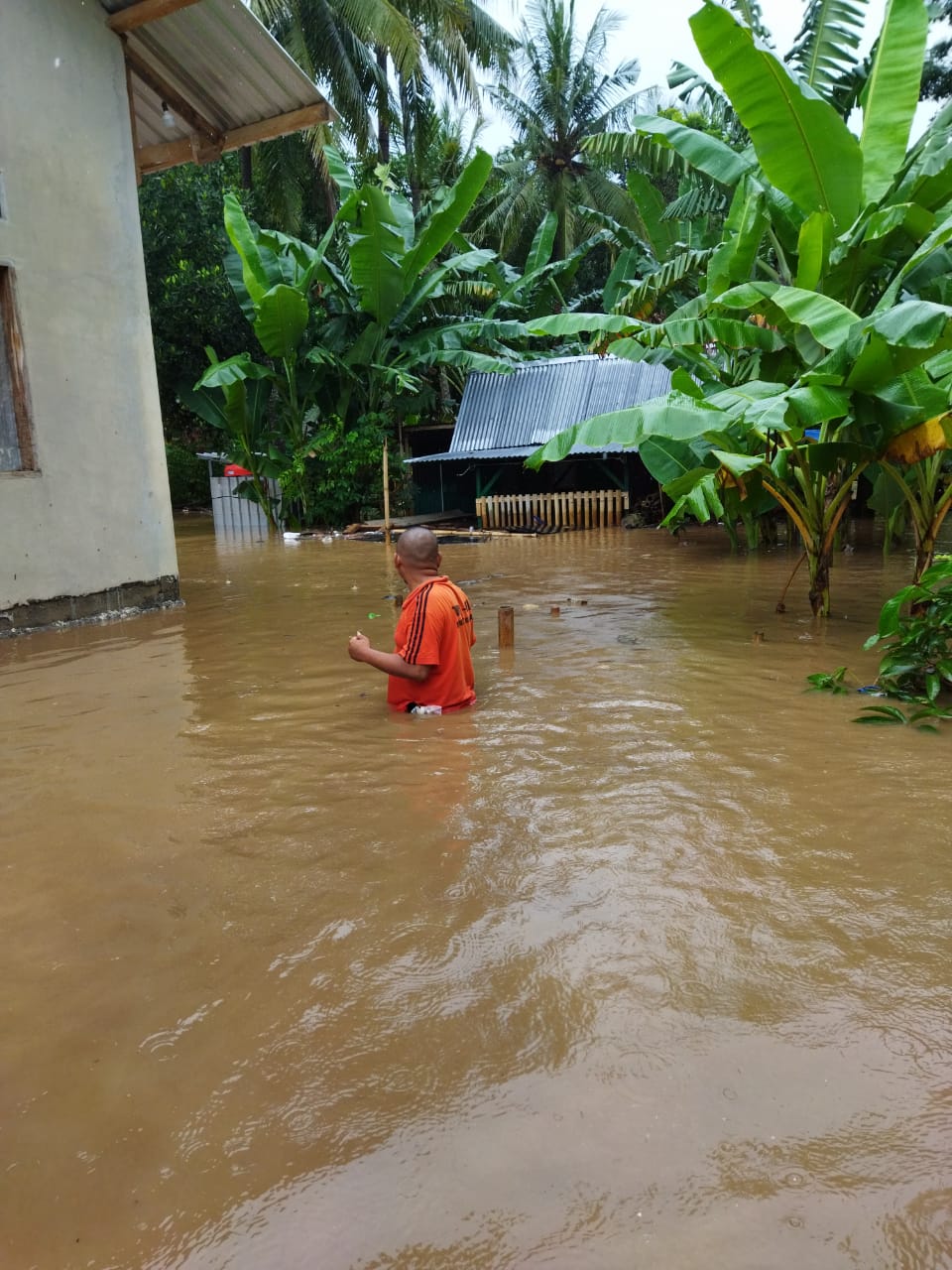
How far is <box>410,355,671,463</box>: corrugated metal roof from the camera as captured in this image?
1975 cm

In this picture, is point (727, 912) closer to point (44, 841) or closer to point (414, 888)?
point (414, 888)

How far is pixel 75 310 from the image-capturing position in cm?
819

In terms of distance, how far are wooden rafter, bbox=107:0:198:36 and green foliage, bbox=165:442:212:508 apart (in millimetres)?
18822

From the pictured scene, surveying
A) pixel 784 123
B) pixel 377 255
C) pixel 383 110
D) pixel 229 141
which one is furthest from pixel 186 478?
pixel 784 123

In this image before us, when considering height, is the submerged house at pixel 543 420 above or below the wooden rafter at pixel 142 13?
below

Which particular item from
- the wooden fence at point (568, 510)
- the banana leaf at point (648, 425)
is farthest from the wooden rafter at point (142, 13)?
the wooden fence at point (568, 510)

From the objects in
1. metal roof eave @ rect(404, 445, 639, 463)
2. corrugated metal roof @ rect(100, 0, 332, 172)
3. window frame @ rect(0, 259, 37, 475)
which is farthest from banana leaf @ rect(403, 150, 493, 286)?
window frame @ rect(0, 259, 37, 475)

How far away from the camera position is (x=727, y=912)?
3.18 metres

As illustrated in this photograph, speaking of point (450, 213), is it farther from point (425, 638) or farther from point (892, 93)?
point (425, 638)

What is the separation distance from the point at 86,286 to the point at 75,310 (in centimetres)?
28

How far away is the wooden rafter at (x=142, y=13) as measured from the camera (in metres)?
7.95

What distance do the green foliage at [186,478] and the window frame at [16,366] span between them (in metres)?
19.4

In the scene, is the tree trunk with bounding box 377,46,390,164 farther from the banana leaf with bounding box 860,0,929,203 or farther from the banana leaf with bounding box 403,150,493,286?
the banana leaf with bounding box 860,0,929,203

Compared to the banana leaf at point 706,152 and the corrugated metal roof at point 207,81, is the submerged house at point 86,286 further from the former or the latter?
the banana leaf at point 706,152
